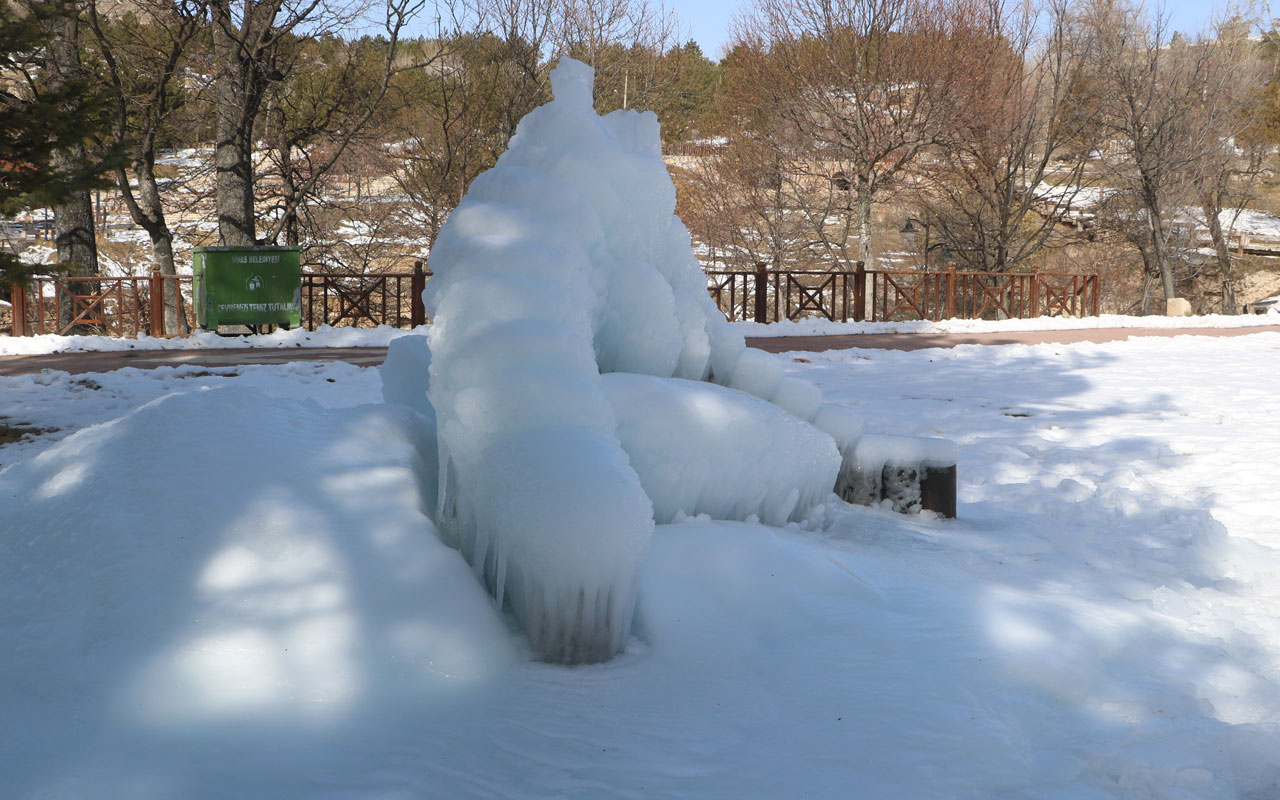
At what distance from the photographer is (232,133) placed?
49.2 feet

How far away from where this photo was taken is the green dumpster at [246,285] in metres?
13.7

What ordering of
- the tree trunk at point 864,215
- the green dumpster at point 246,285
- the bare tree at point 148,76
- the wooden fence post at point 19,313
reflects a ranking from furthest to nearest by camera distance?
the tree trunk at point 864,215 < the bare tree at point 148,76 < the wooden fence post at point 19,313 < the green dumpster at point 246,285

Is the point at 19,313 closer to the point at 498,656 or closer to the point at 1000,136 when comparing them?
the point at 498,656

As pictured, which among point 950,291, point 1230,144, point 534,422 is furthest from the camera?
point 1230,144

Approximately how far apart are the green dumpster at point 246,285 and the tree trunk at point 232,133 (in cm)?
127

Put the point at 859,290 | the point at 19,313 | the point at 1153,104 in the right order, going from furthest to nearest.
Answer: the point at 1153,104, the point at 859,290, the point at 19,313

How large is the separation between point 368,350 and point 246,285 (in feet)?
9.61

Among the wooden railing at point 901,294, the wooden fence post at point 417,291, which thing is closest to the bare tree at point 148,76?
the wooden fence post at point 417,291

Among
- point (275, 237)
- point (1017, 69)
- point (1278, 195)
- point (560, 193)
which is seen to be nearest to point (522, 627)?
point (560, 193)

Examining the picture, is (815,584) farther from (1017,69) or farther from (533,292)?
(1017,69)

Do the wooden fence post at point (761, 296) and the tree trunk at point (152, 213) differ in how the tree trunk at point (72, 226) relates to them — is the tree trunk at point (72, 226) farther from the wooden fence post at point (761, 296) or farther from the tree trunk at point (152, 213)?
the wooden fence post at point (761, 296)

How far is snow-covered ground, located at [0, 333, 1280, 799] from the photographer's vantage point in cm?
222

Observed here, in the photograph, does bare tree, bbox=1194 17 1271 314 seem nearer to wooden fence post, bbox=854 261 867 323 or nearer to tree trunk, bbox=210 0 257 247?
wooden fence post, bbox=854 261 867 323

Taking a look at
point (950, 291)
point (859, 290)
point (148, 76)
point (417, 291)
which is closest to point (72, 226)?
point (148, 76)
